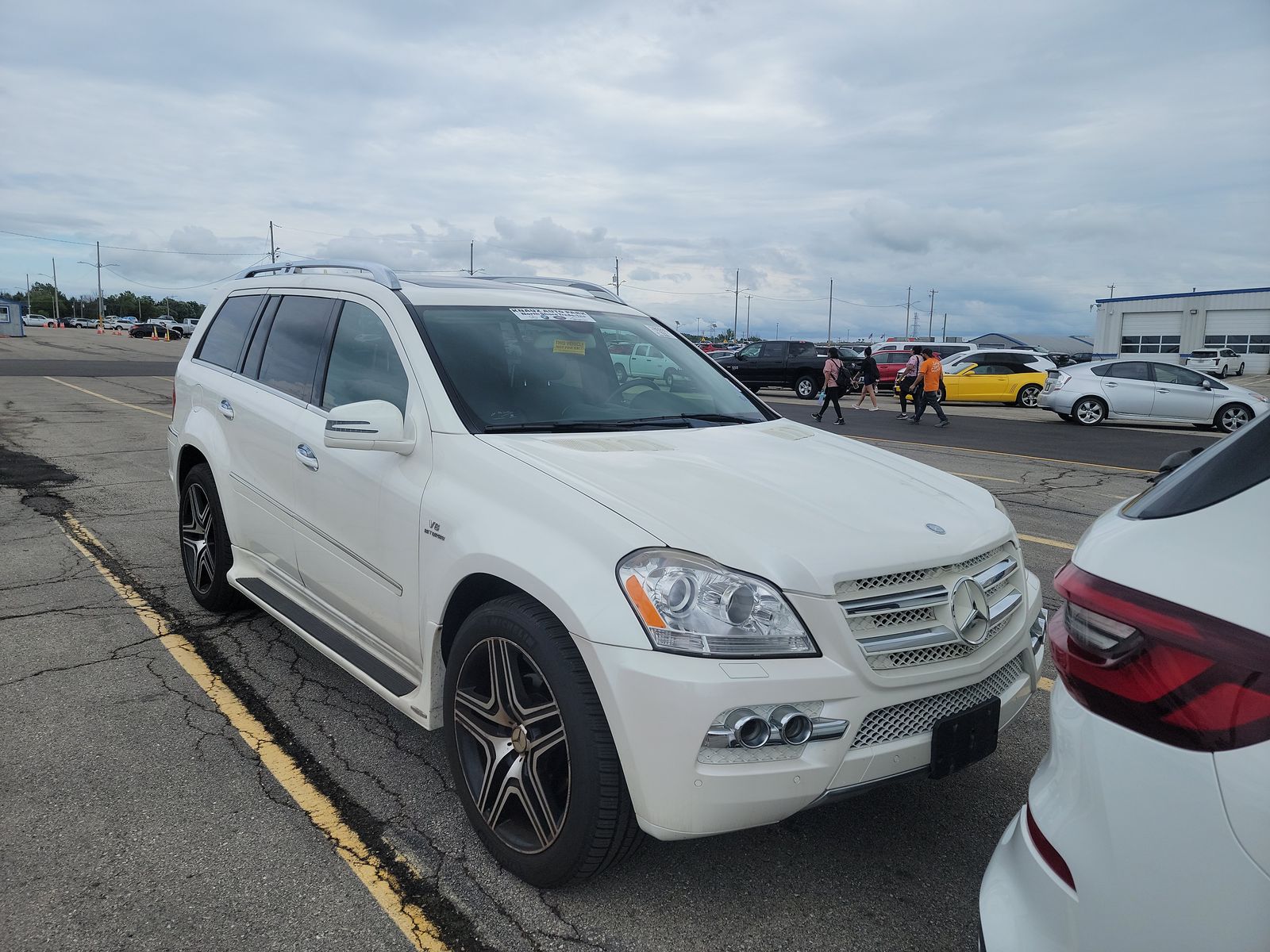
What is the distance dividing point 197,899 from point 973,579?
7.83ft

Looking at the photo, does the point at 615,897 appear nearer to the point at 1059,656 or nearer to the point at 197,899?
the point at 197,899

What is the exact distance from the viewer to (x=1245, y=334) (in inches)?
2394

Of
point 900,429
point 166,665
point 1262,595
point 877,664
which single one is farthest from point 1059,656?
point 900,429

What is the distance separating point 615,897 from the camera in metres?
2.64

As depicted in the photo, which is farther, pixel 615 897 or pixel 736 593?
pixel 615 897

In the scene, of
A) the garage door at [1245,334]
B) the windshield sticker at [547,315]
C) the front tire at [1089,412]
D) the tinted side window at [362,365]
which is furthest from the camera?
the garage door at [1245,334]

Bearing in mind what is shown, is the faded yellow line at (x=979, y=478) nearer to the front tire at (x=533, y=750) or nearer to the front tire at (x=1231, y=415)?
the front tire at (x=533, y=750)

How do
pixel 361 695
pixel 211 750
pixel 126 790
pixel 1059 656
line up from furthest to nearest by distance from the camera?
pixel 361 695 < pixel 211 750 < pixel 126 790 < pixel 1059 656

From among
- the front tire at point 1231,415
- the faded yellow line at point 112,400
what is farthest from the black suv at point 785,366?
the faded yellow line at point 112,400

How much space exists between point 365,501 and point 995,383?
25.2 meters

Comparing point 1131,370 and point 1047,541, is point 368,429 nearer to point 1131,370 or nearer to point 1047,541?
point 1047,541

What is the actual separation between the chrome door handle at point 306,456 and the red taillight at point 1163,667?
292 cm

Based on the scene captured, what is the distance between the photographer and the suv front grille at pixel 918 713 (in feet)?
7.70

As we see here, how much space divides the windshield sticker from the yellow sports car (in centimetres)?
2335
